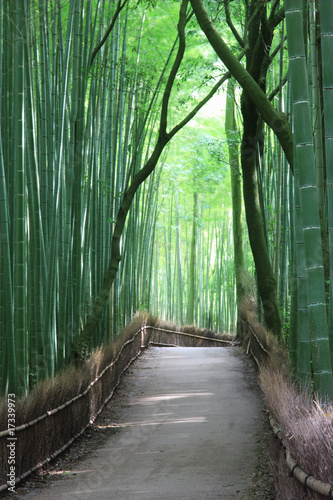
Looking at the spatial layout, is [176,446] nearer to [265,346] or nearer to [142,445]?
[142,445]

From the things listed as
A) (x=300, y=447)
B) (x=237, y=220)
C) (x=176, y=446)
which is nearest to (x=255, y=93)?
(x=176, y=446)

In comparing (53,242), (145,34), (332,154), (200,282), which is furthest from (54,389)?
(200,282)

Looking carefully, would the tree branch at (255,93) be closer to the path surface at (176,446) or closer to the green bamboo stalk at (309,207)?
the green bamboo stalk at (309,207)

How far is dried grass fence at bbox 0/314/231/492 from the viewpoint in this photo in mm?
2764

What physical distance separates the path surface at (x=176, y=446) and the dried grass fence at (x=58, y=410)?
17cm

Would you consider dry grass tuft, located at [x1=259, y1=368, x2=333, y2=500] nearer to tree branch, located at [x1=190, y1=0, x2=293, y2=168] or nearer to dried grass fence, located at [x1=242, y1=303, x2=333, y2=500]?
dried grass fence, located at [x1=242, y1=303, x2=333, y2=500]

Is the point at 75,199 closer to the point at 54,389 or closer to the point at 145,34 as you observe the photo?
the point at 54,389

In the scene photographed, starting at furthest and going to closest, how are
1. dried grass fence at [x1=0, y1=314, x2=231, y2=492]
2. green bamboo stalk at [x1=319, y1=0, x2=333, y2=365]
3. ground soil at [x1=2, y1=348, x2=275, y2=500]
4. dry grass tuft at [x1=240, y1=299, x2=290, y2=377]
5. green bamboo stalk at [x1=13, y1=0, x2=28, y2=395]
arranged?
dry grass tuft at [x1=240, y1=299, x2=290, y2=377] → green bamboo stalk at [x1=13, y1=0, x2=28, y2=395] → dried grass fence at [x1=0, y1=314, x2=231, y2=492] → ground soil at [x1=2, y1=348, x2=275, y2=500] → green bamboo stalk at [x1=319, y1=0, x2=333, y2=365]

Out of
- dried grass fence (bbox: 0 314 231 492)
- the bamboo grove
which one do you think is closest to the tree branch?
the bamboo grove

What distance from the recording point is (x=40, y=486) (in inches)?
111

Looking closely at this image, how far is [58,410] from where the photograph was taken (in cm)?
333

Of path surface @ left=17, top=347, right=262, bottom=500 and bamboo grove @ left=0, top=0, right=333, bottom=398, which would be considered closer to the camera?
bamboo grove @ left=0, top=0, right=333, bottom=398

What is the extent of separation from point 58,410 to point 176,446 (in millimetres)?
745

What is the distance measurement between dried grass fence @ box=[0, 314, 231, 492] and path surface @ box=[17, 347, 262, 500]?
0.17 m
